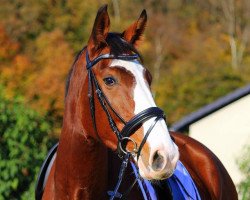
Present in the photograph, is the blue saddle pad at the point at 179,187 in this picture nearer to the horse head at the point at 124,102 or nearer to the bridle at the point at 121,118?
the bridle at the point at 121,118

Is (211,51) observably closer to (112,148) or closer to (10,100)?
(10,100)

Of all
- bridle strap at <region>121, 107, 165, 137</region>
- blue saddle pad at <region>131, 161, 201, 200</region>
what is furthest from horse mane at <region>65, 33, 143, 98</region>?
blue saddle pad at <region>131, 161, 201, 200</region>

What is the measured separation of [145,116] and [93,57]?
1.90ft

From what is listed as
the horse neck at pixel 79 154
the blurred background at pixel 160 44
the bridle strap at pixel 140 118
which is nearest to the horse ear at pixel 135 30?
the horse neck at pixel 79 154

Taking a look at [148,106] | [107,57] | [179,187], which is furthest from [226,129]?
[148,106]

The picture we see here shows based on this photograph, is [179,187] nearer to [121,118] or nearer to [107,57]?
[121,118]

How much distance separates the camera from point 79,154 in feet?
13.0

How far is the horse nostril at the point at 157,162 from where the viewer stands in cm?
347

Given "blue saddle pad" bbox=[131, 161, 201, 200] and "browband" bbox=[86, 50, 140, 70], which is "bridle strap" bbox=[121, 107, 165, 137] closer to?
"browband" bbox=[86, 50, 140, 70]

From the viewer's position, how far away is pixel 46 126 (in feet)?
23.6

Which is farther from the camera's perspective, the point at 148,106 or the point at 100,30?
the point at 100,30

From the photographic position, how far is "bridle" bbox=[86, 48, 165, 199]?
3.59m

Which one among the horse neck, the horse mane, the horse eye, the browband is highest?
the horse mane

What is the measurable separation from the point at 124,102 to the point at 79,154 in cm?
46
